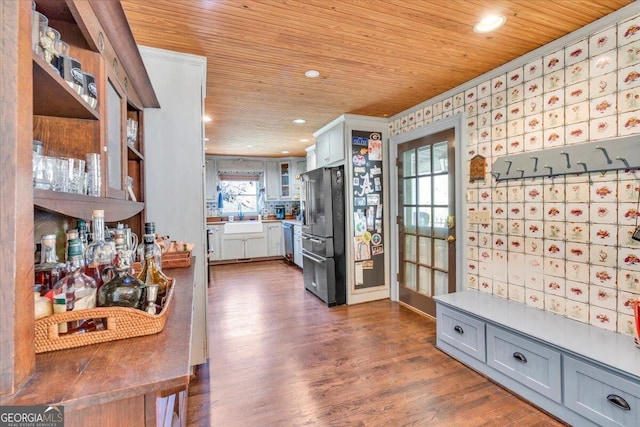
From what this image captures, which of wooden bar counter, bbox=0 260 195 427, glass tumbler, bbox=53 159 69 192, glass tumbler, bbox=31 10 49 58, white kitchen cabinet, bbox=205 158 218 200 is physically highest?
white kitchen cabinet, bbox=205 158 218 200

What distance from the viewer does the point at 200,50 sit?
6.95ft

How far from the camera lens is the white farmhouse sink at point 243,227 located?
6.40 m

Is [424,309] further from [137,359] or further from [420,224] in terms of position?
[137,359]

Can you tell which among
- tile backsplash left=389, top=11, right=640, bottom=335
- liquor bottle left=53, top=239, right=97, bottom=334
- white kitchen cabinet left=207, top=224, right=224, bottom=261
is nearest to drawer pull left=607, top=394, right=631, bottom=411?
tile backsplash left=389, top=11, right=640, bottom=335

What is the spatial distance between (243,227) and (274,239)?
0.73 meters

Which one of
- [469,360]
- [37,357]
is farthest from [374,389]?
[37,357]

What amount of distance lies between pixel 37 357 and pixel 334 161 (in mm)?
3537

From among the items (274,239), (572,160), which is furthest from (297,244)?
(572,160)

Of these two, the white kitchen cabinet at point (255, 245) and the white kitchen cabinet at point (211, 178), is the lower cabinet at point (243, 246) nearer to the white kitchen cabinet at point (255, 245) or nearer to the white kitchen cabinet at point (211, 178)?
the white kitchen cabinet at point (255, 245)

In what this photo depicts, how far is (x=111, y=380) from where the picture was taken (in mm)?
633

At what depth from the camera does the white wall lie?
2098mm

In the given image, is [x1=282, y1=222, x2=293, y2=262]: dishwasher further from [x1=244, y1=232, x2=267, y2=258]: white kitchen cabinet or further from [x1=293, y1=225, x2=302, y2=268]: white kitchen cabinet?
[x1=244, y1=232, x2=267, y2=258]: white kitchen cabinet

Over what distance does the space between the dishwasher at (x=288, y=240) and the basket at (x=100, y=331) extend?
530 centimetres

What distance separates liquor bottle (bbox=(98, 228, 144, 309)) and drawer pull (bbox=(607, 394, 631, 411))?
220 cm
